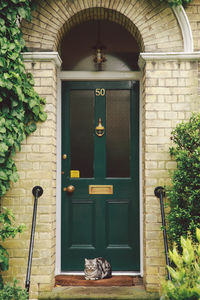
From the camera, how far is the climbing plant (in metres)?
3.47

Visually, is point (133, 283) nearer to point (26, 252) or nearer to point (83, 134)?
point (26, 252)

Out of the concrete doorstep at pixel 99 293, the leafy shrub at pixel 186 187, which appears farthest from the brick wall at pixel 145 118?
the leafy shrub at pixel 186 187

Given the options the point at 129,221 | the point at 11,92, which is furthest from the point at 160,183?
the point at 11,92

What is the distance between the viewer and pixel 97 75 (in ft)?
15.0

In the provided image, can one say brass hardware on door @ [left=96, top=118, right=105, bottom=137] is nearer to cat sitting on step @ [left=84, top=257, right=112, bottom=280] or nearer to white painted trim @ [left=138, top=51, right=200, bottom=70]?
white painted trim @ [left=138, top=51, right=200, bottom=70]

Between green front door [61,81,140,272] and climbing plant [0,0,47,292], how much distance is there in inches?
34.7

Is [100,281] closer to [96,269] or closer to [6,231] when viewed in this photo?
[96,269]

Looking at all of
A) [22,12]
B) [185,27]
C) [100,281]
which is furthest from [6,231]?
[185,27]

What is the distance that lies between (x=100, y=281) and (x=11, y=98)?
2.44 meters

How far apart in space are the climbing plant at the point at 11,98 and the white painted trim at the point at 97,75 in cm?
87

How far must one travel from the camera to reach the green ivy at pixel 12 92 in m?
3.48

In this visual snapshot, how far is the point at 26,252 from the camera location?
380cm

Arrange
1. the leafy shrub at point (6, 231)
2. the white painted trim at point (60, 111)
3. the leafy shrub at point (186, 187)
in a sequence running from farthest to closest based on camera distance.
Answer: the white painted trim at point (60, 111)
the leafy shrub at point (6, 231)
the leafy shrub at point (186, 187)

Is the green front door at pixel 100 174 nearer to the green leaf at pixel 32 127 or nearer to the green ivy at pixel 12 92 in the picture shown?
the green leaf at pixel 32 127
